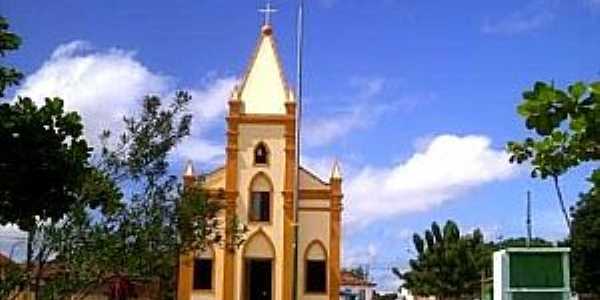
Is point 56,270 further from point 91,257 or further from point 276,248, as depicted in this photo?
point 276,248

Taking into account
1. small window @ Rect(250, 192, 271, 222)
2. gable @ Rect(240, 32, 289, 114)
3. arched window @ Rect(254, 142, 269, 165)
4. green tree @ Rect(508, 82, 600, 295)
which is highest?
gable @ Rect(240, 32, 289, 114)

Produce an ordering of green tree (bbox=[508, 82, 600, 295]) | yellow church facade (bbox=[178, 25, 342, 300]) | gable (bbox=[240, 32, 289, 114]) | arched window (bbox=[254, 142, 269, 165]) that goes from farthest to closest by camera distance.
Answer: gable (bbox=[240, 32, 289, 114]), arched window (bbox=[254, 142, 269, 165]), yellow church facade (bbox=[178, 25, 342, 300]), green tree (bbox=[508, 82, 600, 295])

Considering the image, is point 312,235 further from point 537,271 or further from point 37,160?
point 37,160

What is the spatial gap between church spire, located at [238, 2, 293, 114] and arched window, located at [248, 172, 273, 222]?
3705 millimetres

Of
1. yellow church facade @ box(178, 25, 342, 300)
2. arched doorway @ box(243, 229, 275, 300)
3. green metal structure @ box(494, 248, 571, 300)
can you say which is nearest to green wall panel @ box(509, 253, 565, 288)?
green metal structure @ box(494, 248, 571, 300)

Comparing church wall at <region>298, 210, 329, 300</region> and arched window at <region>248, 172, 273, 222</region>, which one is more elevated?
arched window at <region>248, 172, 273, 222</region>

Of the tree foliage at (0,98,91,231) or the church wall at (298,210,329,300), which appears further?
the church wall at (298,210,329,300)

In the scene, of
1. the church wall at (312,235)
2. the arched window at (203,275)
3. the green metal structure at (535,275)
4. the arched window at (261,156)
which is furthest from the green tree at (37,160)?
the arched window at (261,156)

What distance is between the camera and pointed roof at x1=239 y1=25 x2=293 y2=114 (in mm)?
51125

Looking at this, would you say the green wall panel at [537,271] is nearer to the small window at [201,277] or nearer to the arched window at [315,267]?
the arched window at [315,267]

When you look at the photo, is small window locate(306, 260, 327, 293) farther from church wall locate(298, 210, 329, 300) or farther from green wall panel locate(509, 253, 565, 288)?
green wall panel locate(509, 253, 565, 288)

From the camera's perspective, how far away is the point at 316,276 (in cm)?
4959

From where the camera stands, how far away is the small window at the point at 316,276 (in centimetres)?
4931

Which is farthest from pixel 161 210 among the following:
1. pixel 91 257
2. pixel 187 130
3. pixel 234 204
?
pixel 234 204
